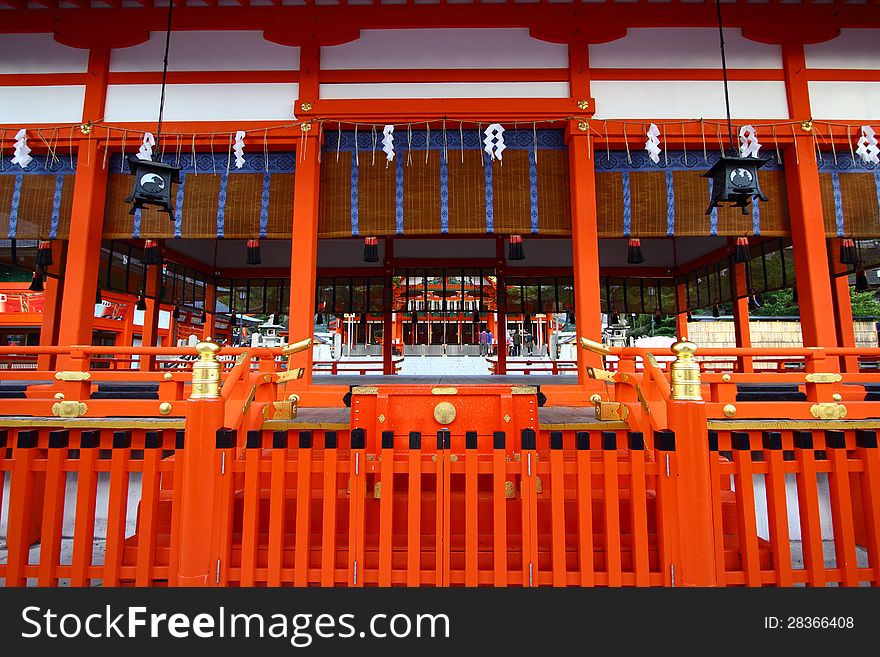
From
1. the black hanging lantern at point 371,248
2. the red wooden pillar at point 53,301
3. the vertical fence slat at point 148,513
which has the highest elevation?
the black hanging lantern at point 371,248

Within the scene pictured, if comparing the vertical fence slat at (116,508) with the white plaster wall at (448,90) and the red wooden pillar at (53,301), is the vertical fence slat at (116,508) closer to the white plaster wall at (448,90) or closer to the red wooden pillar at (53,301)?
the white plaster wall at (448,90)

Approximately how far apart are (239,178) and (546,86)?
4.46m

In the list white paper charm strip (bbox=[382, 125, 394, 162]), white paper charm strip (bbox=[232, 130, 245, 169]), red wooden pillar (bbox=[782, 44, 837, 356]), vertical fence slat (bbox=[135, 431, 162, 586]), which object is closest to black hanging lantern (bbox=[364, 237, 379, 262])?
white paper charm strip (bbox=[382, 125, 394, 162])

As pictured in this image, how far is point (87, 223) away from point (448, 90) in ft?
17.0

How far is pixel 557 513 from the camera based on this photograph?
2373mm

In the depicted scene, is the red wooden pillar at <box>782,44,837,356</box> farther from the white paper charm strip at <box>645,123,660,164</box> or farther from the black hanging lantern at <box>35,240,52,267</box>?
the black hanging lantern at <box>35,240,52,267</box>

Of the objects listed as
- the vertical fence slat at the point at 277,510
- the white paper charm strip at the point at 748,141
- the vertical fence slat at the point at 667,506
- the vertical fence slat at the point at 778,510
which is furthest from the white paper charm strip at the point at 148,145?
the white paper charm strip at the point at 748,141

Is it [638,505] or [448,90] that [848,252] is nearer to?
[448,90]

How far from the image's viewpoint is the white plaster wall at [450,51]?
6.13 m

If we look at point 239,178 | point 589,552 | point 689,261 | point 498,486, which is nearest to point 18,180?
point 239,178

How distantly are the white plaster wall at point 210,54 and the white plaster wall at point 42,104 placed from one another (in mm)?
635

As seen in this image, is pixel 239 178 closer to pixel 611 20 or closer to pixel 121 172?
pixel 121 172

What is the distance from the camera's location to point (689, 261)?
11.9 meters

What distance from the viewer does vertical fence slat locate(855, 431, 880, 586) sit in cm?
247
